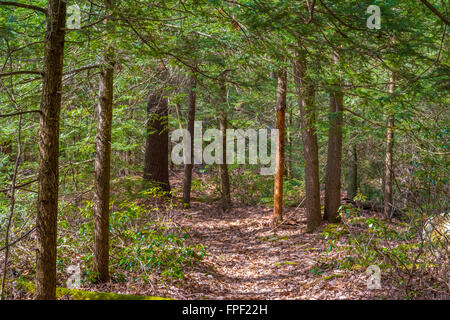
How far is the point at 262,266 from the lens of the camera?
8516 millimetres

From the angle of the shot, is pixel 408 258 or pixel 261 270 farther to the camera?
pixel 261 270

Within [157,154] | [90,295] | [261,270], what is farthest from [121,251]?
[157,154]

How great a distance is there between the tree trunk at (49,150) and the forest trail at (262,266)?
8.71 ft

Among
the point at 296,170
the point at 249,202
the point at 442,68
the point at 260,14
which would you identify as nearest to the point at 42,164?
the point at 260,14

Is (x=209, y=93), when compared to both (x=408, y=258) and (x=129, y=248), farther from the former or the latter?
(x=408, y=258)

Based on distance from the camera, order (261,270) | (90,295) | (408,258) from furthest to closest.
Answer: (261,270)
(408,258)
(90,295)

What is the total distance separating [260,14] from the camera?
530cm

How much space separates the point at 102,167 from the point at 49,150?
2.04 meters

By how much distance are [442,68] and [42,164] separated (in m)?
5.48

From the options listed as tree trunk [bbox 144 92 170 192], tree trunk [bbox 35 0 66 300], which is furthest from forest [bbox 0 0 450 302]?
tree trunk [bbox 144 92 170 192]

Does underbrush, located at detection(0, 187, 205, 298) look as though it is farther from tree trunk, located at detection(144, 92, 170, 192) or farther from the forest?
tree trunk, located at detection(144, 92, 170, 192)

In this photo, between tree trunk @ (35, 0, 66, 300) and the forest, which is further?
the forest

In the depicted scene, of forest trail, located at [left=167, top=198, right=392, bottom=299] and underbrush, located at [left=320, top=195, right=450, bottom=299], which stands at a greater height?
underbrush, located at [left=320, top=195, right=450, bottom=299]

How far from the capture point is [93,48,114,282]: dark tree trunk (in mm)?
5875
